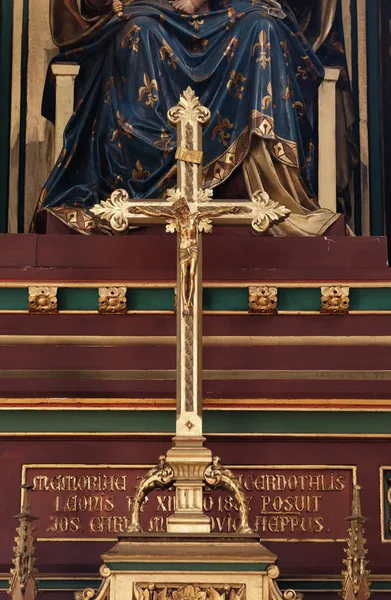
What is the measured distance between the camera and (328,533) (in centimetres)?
589

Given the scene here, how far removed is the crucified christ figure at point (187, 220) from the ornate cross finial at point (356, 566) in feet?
3.20

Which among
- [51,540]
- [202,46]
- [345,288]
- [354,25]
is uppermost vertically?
[354,25]

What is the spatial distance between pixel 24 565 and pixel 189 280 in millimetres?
1066

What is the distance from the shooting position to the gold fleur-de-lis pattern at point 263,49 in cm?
700

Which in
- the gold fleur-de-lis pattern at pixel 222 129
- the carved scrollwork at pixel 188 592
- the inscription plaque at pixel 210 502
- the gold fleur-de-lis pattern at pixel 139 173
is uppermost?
the gold fleur-de-lis pattern at pixel 222 129

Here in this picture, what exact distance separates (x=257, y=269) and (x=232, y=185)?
661 millimetres

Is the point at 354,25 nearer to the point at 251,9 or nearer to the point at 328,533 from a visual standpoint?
the point at 251,9

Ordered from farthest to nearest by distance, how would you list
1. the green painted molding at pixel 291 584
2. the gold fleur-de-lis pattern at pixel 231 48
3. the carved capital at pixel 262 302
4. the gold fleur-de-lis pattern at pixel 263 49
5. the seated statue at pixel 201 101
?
the gold fleur-de-lis pattern at pixel 231 48
the gold fleur-de-lis pattern at pixel 263 49
the seated statue at pixel 201 101
the carved capital at pixel 262 302
the green painted molding at pixel 291 584

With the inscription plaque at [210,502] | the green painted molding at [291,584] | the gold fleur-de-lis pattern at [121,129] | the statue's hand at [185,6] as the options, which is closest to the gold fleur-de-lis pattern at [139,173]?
the gold fleur-de-lis pattern at [121,129]

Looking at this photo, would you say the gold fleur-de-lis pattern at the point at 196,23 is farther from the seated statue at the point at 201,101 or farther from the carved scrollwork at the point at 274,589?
the carved scrollwork at the point at 274,589

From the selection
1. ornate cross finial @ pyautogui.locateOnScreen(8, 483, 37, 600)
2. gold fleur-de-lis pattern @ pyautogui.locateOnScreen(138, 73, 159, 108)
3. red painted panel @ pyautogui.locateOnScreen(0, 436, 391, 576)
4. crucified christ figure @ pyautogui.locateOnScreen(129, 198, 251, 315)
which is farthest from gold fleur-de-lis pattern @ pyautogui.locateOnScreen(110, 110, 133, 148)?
ornate cross finial @ pyautogui.locateOnScreen(8, 483, 37, 600)

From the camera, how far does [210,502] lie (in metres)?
5.90

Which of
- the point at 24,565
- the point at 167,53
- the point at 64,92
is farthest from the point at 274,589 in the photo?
the point at 64,92

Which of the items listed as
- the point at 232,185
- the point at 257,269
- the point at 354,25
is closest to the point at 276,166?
the point at 232,185
